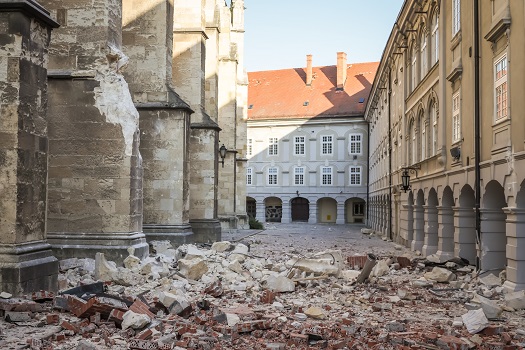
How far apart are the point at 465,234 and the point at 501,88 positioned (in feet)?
15.5

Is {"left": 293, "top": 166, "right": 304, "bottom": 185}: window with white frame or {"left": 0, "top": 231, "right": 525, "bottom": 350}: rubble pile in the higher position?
{"left": 293, "top": 166, "right": 304, "bottom": 185}: window with white frame

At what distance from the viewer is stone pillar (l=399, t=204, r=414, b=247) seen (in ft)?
75.4

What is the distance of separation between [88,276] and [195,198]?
1045 cm

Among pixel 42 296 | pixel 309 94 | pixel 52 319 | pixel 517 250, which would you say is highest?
pixel 309 94

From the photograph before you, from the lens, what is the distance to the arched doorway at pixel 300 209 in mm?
57375

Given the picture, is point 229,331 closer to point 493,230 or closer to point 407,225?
point 493,230

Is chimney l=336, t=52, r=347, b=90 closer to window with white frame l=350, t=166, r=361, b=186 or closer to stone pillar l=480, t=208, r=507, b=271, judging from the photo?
window with white frame l=350, t=166, r=361, b=186

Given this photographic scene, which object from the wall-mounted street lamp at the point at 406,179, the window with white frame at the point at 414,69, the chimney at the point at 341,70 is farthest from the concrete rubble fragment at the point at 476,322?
the chimney at the point at 341,70

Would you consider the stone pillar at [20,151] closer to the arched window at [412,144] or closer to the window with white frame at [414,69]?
the arched window at [412,144]

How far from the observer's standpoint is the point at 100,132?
A: 1241 centimetres

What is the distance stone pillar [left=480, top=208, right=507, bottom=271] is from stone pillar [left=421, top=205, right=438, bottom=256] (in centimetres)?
567

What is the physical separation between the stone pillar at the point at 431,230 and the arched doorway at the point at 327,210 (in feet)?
120

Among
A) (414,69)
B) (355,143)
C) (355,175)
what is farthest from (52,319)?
(355,143)

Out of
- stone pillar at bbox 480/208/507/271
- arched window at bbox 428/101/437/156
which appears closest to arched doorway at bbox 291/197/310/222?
arched window at bbox 428/101/437/156
